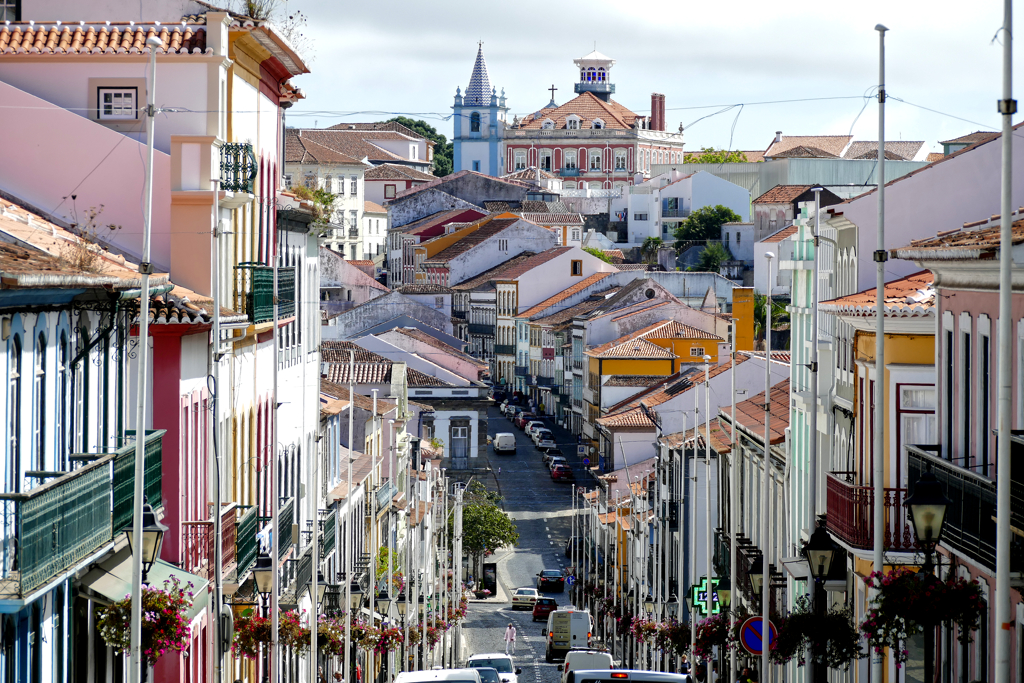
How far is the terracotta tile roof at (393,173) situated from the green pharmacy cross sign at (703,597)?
12590 centimetres

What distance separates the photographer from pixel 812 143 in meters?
176

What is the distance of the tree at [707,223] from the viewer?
139m

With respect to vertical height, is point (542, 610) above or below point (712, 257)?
below

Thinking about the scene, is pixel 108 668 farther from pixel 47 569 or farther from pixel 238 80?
pixel 238 80

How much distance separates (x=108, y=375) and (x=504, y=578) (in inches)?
2426

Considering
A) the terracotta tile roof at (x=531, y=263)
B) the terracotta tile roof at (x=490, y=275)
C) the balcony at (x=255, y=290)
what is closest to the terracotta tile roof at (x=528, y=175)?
the terracotta tile roof at (x=490, y=275)

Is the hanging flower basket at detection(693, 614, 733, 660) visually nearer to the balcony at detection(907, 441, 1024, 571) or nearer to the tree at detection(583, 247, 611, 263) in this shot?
the balcony at detection(907, 441, 1024, 571)

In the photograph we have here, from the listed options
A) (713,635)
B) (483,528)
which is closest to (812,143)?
(483,528)

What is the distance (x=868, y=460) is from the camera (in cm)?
2644

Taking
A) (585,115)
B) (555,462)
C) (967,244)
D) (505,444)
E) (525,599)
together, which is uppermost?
(585,115)

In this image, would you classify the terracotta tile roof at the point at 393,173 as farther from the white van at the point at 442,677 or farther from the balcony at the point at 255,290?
the white van at the point at 442,677

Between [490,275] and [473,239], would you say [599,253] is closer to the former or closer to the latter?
[490,275]

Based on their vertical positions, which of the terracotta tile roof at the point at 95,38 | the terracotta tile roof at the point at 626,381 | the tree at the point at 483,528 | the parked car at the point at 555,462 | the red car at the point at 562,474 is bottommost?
the tree at the point at 483,528

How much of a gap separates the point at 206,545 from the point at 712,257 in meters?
113
